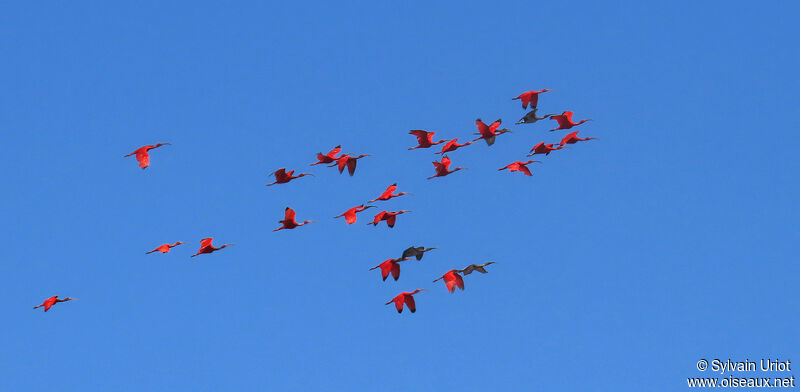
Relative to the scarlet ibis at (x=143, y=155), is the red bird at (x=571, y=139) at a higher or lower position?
higher

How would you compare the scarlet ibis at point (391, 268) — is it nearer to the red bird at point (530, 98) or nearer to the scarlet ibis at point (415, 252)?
the scarlet ibis at point (415, 252)

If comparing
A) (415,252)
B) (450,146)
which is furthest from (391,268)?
(450,146)

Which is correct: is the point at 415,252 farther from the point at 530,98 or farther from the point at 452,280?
the point at 530,98

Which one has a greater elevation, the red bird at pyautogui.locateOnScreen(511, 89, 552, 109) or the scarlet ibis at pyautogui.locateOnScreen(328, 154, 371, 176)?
the red bird at pyautogui.locateOnScreen(511, 89, 552, 109)

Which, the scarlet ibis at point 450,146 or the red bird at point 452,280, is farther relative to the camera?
the scarlet ibis at point 450,146

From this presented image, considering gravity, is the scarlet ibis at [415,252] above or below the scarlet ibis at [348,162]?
below

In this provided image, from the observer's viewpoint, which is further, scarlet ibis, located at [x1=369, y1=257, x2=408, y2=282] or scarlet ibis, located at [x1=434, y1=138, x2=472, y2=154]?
scarlet ibis, located at [x1=434, y1=138, x2=472, y2=154]

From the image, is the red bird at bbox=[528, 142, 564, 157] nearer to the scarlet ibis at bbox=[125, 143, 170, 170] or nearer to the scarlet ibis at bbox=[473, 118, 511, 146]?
the scarlet ibis at bbox=[473, 118, 511, 146]

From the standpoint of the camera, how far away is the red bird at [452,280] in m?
73.4

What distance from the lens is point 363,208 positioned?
78.1 meters

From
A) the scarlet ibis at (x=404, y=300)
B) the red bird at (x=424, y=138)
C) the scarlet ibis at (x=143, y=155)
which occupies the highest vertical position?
the red bird at (x=424, y=138)

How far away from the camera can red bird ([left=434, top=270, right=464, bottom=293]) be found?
73381 mm

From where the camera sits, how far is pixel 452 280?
73.7m

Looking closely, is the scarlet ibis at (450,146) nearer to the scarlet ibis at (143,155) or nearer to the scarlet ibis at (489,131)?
the scarlet ibis at (489,131)
